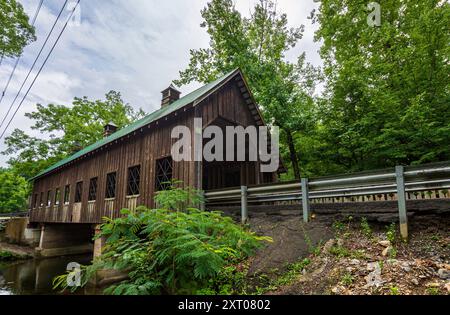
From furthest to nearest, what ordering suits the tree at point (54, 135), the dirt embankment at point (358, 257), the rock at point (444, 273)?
the tree at point (54, 135)
the dirt embankment at point (358, 257)
the rock at point (444, 273)

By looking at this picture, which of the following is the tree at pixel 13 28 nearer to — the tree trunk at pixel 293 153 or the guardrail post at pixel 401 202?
the tree trunk at pixel 293 153

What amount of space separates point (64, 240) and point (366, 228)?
22.5 meters

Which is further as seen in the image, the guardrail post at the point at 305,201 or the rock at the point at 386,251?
the guardrail post at the point at 305,201

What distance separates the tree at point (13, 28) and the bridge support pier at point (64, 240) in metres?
13.2

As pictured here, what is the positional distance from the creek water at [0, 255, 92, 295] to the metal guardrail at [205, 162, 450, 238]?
28.2 feet

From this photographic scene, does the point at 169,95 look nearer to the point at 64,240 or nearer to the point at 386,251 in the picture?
the point at 386,251

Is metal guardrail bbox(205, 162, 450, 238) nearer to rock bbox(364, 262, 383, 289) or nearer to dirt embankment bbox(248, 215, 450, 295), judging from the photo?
dirt embankment bbox(248, 215, 450, 295)

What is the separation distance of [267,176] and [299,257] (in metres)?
9.00

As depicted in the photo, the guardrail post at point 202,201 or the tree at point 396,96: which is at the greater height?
the tree at point 396,96

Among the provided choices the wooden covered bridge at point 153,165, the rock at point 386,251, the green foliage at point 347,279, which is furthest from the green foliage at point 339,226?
the wooden covered bridge at point 153,165

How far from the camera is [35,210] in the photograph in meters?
22.1

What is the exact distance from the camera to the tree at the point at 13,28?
15156 mm
